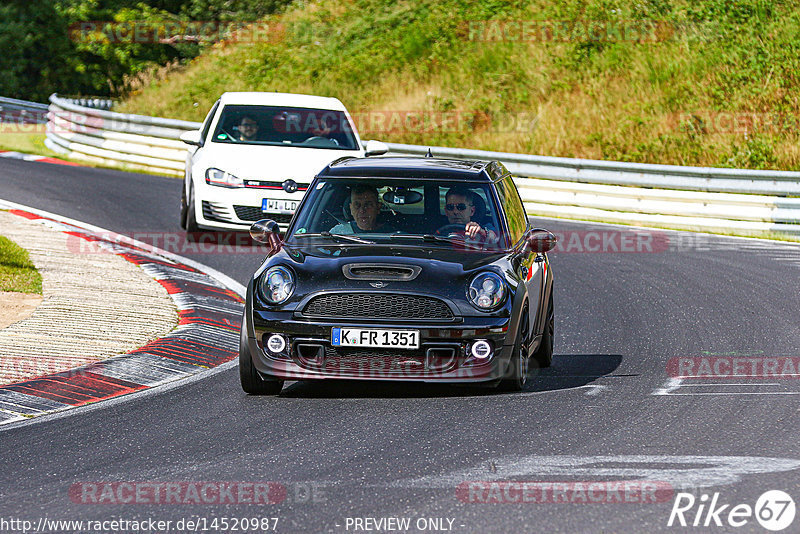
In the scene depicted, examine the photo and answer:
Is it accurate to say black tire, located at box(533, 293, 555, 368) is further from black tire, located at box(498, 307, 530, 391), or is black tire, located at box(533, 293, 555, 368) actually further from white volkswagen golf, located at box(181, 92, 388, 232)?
white volkswagen golf, located at box(181, 92, 388, 232)

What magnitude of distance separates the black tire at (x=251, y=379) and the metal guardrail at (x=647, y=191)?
11.7m

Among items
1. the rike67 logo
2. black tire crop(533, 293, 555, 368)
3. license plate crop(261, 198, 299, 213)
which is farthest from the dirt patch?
the rike67 logo

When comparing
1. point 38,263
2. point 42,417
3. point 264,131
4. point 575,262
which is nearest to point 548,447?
point 42,417

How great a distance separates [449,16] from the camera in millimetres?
34781

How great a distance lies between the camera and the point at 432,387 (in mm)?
8734

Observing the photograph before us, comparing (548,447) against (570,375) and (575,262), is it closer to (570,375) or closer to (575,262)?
(570,375)

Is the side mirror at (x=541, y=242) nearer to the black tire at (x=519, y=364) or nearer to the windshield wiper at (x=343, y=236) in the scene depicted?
the black tire at (x=519, y=364)

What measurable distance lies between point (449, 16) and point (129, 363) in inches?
1048

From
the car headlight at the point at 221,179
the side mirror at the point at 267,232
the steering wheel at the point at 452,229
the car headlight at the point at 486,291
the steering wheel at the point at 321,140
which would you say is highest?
the steering wheel at the point at 321,140

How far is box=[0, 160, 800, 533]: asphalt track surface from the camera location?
5684 mm

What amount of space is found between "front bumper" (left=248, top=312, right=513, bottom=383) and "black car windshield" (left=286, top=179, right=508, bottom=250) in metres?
0.97

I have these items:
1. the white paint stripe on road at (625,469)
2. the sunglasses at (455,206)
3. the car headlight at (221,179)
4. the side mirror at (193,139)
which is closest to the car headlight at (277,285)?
the sunglasses at (455,206)

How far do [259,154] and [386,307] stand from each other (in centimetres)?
797

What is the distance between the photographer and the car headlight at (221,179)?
15.3m
